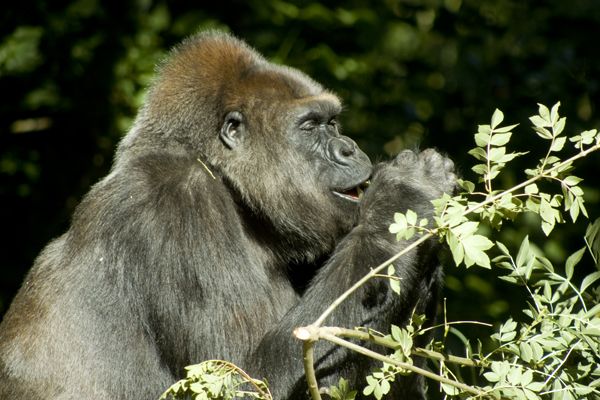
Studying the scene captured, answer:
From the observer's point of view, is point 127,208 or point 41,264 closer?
point 127,208

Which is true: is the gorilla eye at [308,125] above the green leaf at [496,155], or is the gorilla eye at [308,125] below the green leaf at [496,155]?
below

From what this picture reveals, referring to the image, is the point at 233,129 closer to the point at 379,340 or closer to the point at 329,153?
the point at 329,153

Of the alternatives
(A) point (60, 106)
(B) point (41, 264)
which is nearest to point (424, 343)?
(B) point (41, 264)

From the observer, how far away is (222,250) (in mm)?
3420

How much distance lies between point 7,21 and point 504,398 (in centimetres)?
506

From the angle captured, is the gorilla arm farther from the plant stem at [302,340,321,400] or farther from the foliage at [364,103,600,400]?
the plant stem at [302,340,321,400]

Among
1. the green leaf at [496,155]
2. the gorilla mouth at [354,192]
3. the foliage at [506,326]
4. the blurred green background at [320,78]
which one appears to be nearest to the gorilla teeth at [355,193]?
the gorilla mouth at [354,192]

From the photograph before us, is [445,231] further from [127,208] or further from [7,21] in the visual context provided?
[7,21]

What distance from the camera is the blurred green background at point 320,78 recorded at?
6.23m

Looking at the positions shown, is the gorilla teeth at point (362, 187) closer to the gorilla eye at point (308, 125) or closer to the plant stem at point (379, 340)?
the gorilla eye at point (308, 125)

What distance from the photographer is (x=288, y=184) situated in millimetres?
3721

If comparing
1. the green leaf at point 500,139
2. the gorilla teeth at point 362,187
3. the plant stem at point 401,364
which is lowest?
the plant stem at point 401,364

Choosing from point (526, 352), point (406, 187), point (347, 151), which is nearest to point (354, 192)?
point (347, 151)

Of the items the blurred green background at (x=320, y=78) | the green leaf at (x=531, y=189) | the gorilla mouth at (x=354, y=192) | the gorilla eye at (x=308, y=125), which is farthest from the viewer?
the blurred green background at (x=320, y=78)
